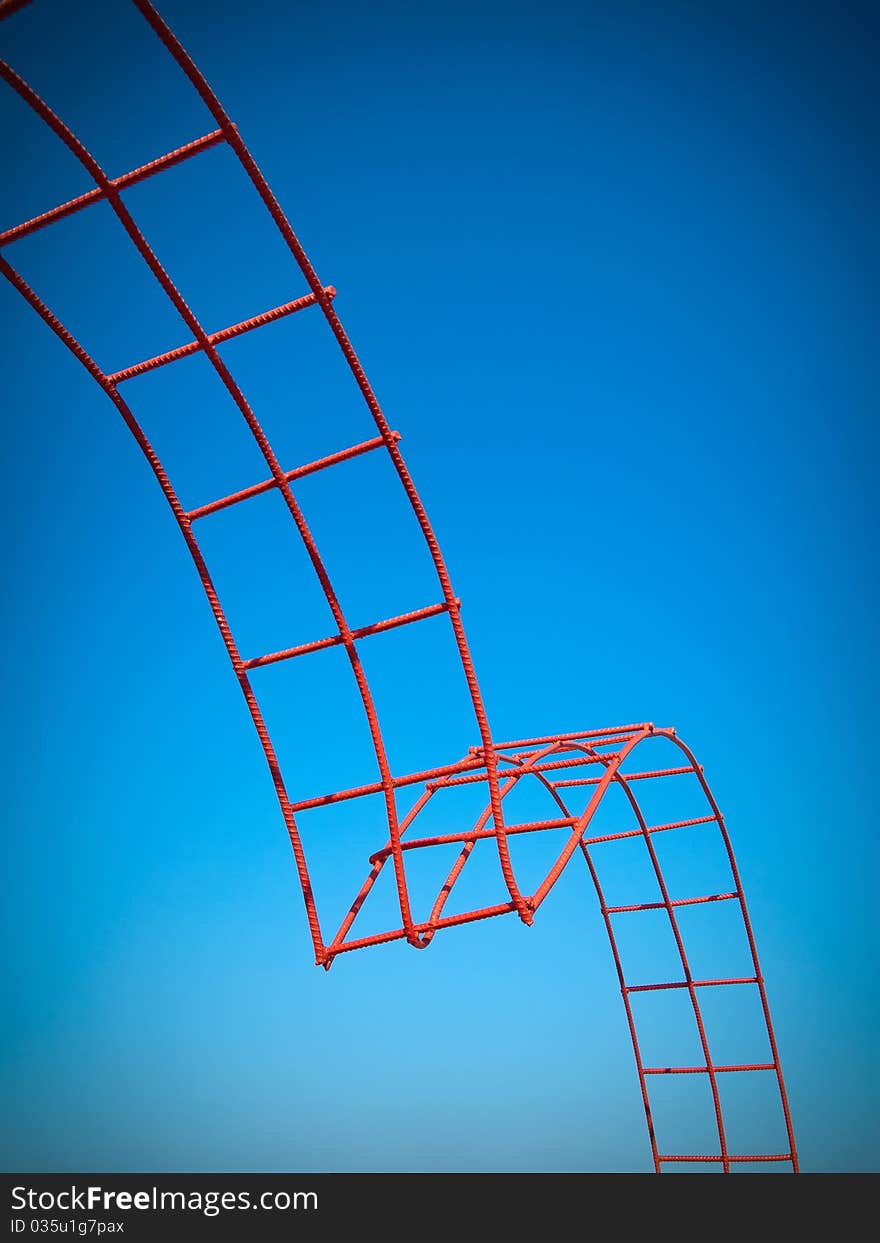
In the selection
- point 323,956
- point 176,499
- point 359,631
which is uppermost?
point 176,499

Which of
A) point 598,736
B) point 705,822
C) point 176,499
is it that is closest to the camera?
point 176,499

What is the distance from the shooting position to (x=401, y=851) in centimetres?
485

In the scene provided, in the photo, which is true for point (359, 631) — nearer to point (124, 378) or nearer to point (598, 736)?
point (124, 378)

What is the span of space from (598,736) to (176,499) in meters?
4.04

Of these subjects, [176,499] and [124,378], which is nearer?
[124,378]

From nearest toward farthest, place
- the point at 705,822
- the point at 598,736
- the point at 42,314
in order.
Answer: the point at 42,314, the point at 598,736, the point at 705,822

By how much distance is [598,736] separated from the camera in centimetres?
741
